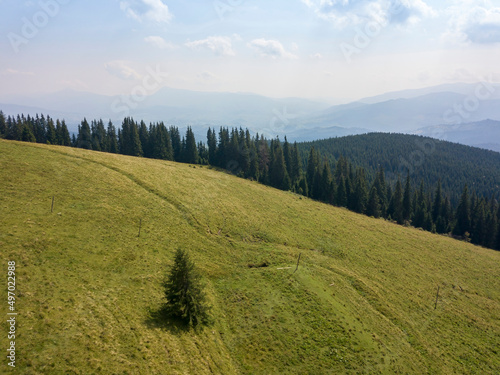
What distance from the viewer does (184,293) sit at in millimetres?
22766

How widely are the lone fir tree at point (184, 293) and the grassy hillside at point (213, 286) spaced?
128 centimetres

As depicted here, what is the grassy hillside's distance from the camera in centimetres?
1903

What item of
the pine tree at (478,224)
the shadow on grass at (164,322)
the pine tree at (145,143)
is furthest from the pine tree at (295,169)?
the shadow on grass at (164,322)

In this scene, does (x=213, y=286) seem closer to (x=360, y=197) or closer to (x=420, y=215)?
(x=360, y=197)

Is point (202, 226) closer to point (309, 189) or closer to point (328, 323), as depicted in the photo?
point (328, 323)

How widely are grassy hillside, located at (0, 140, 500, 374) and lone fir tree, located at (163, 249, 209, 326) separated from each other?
4.18ft

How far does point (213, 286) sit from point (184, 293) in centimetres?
923

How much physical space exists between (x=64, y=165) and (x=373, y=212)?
8756 cm

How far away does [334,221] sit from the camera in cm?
5962

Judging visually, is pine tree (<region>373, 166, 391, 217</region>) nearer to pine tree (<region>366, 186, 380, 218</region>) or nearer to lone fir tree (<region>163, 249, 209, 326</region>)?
pine tree (<region>366, 186, 380, 218</region>)

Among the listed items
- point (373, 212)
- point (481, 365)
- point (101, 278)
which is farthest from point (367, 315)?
point (373, 212)

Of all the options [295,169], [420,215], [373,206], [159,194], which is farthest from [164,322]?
[420,215]

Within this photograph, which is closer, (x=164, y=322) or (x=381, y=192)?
(x=164, y=322)

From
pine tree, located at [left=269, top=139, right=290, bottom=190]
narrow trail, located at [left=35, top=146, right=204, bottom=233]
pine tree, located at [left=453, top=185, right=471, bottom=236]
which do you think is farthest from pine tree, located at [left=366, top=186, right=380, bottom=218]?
narrow trail, located at [left=35, top=146, right=204, bottom=233]
